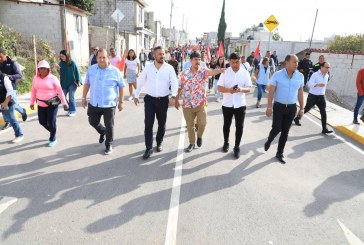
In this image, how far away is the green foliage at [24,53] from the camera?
1137cm

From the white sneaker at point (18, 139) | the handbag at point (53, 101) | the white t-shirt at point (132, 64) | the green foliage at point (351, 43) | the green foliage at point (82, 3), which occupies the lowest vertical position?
the white sneaker at point (18, 139)

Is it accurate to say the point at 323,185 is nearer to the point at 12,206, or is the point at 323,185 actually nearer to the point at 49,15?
the point at 12,206

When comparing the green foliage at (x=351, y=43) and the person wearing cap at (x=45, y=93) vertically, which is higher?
the green foliage at (x=351, y=43)

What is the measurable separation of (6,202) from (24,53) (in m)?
12.4

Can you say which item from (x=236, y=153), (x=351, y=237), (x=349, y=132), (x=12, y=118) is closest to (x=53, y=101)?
(x=12, y=118)

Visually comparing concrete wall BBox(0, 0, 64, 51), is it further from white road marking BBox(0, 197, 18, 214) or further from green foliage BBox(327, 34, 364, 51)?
green foliage BBox(327, 34, 364, 51)

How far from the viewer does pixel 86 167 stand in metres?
5.02

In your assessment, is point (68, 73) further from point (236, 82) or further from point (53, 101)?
point (236, 82)

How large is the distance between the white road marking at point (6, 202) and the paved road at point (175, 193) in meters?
0.01

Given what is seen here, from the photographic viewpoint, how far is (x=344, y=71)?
1631 centimetres

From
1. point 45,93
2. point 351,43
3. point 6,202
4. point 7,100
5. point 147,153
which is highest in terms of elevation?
point 351,43

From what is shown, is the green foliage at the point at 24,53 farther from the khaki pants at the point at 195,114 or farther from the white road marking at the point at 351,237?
the white road marking at the point at 351,237

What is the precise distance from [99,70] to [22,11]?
1490 cm

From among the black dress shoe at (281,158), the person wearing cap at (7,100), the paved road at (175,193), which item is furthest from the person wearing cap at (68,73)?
the black dress shoe at (281,158)
